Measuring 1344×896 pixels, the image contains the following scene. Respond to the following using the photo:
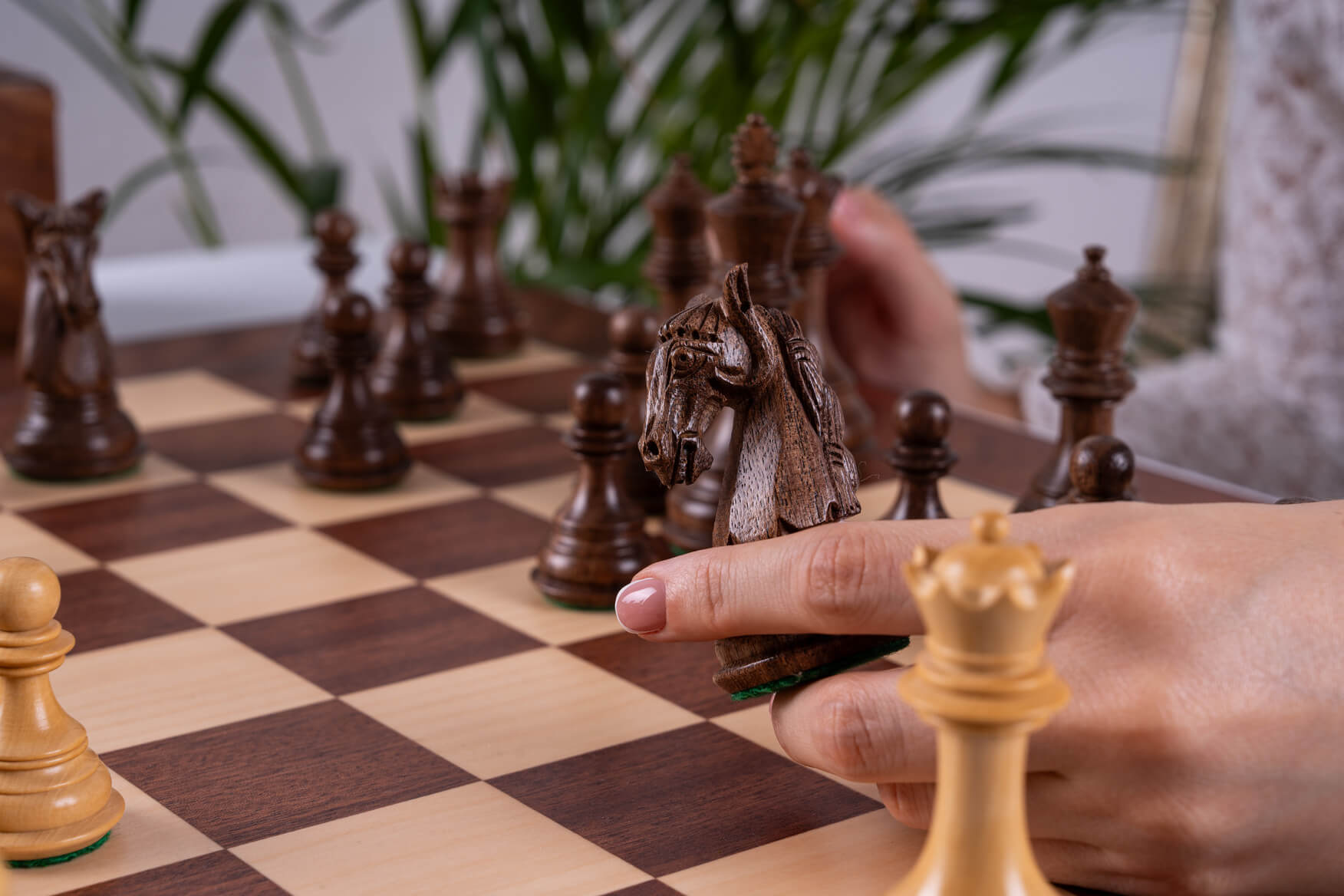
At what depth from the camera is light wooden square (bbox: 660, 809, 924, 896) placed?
84 centimetres

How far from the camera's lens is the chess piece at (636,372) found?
1.49 m

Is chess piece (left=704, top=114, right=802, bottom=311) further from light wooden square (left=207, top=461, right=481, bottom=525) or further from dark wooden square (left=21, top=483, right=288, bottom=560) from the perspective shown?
dark wooden square (left=21, top=483, right=288, bottom=560)

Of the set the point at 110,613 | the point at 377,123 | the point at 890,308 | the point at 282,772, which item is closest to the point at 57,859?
the point at 282,772

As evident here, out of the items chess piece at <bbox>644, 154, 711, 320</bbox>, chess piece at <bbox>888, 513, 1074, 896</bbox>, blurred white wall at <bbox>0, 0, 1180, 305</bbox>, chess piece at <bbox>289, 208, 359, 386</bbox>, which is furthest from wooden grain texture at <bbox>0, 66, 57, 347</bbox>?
blurred white wall at <bbox>0, 0, 1180, 305</bbox>

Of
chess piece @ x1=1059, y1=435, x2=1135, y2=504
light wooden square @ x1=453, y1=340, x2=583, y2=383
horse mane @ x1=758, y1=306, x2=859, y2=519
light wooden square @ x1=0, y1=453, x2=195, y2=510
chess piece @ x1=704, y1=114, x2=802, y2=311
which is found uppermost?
chess piece @ x1=704, y1=114, x2=802, y2=311

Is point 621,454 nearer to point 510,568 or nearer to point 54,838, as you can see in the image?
point 510,568

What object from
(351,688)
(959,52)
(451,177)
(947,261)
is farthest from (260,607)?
(947,261)

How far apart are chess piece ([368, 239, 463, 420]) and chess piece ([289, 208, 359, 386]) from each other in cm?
6

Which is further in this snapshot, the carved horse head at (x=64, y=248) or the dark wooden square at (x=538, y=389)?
the dark wooden square at (x=538, y=389)

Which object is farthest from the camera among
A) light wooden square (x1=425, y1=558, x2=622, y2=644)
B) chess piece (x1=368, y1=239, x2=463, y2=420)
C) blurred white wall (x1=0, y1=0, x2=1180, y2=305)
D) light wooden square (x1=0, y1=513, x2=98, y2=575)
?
blurred white wall (x1=0, y1=0, x2=1180, y2=305)

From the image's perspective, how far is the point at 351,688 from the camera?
3.62 ft

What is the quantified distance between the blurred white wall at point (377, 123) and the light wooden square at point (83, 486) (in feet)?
9.29

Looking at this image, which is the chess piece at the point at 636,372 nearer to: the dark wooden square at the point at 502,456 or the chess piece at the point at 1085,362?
the dark wooden square at the point at 502,456

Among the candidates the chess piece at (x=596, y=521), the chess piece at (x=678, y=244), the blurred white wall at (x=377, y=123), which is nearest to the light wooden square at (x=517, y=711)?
the chess piece at (x=596, y=521)
